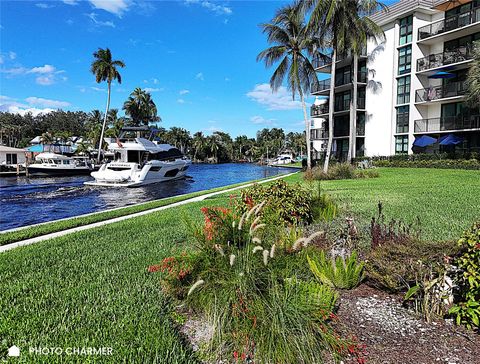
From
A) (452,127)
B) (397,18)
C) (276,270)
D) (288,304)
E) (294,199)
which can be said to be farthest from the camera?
(397,18)

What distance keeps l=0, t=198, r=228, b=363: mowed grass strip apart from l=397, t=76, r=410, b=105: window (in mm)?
32733

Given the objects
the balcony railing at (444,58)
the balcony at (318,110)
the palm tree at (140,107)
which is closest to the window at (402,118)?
the balcony railing at (444,58)

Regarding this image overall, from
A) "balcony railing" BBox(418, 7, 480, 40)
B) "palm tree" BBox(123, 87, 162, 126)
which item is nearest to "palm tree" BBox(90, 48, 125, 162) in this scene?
"palm tree" BBox(123, 87, 162, 126)

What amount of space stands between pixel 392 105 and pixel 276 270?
116 feet

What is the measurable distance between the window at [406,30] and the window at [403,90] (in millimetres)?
3750

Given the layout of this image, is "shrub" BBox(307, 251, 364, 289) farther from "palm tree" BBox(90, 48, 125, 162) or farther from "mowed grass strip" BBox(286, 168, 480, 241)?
"palm tree" BBox(90, 48, 125, 162)

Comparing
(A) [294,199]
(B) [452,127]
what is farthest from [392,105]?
(A) [294,199]

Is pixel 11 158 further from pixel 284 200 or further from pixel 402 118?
pixel 284 200

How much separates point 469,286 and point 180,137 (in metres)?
110

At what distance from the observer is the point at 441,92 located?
2931 cm

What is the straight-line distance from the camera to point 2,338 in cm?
307

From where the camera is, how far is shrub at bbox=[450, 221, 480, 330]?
2.98 m

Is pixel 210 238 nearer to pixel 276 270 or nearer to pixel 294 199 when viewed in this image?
pixel 276 270

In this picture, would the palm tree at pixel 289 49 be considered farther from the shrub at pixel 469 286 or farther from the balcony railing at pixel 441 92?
the shrub at pixel 469 286
